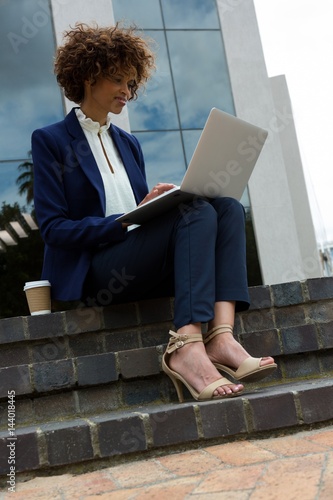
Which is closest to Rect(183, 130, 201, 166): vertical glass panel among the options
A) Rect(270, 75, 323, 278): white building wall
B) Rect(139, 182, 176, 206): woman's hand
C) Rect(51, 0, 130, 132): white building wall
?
Rect(51, 0, 130, 132): white building wall

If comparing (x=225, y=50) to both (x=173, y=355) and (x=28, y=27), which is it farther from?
(x=173, y=355)

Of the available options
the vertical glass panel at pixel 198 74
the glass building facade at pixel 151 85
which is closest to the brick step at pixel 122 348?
the glass building facade at pixel 151 85

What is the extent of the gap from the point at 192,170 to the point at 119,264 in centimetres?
45

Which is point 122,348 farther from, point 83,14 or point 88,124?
point 83,14

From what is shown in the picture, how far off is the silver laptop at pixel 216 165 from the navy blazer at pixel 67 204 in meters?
0.21

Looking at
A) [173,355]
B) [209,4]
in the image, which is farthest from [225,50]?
[173,355]

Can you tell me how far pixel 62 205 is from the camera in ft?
8.77

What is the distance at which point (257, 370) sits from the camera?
2.21 metres

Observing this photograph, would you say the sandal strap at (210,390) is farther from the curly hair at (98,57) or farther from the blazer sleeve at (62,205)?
the curly hair at (98,57)

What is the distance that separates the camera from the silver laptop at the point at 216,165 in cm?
231

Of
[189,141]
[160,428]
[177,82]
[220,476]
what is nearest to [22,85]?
[177,82]

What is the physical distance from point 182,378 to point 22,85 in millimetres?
8227

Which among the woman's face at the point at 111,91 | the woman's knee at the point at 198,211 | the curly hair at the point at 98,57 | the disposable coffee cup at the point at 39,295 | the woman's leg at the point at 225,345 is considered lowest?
the woman's leg at the point at 225,345

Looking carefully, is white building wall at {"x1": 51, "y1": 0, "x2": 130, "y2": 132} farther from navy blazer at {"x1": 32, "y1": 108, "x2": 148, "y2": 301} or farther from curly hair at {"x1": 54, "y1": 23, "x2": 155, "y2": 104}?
navy blazer at {"x1": 32, "y1": 108, "x2": 148, "y2": 301}
